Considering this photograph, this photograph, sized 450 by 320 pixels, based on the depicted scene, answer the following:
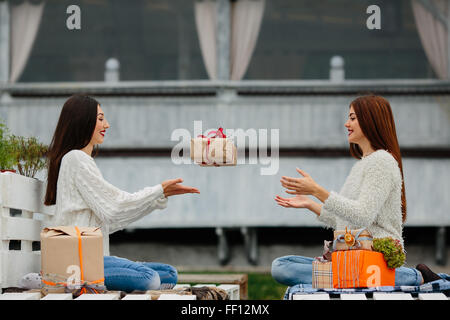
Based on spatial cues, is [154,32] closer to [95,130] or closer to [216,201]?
[216,201]

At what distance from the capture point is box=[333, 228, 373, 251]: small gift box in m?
4.45

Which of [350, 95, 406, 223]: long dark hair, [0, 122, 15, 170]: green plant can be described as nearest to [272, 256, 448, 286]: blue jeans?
[350, 95, 406, 223]: long dark hair

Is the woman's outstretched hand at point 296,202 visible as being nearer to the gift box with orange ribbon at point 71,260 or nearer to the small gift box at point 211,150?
the small gift box at point 211,150

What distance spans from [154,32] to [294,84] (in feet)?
36.0

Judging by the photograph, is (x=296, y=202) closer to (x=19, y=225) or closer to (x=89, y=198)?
(x=89, y=198)

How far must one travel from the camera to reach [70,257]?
4.50 meters

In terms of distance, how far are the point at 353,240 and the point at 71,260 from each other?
1.53m

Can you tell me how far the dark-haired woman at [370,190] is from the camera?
451cm

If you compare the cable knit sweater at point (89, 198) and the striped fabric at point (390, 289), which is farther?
the cable knit sweater at point (89, 198)

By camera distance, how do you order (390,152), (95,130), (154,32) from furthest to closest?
(154,32), (95,130), (390,152)

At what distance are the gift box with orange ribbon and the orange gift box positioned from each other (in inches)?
50.1

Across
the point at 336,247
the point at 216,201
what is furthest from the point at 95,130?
the point at 216,201

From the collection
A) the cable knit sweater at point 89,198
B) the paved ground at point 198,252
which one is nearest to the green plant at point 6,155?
the cable knit sweater at point 89,198
